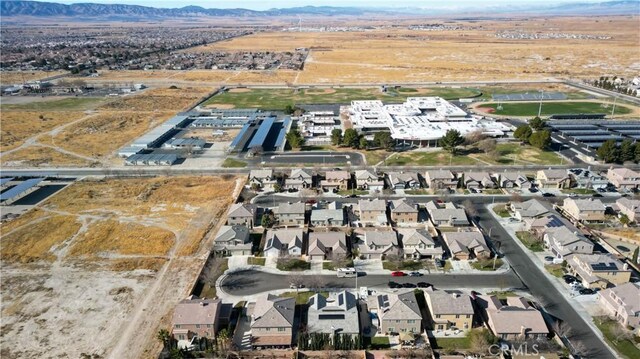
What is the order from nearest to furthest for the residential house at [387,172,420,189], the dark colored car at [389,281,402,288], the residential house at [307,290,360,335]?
the residential house at [307,290,360,335] < the dark colored car at [389,281,402,288] < the residential house at [387,172,420,189]

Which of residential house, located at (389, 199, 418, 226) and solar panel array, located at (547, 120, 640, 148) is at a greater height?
solar panel array, located at (547, 120, 640, 148)

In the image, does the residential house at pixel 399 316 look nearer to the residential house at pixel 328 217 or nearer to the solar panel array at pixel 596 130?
the residential house at pixel 328 217

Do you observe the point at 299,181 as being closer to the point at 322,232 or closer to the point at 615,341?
the point at 322,232

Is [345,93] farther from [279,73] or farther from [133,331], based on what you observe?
[133,331]

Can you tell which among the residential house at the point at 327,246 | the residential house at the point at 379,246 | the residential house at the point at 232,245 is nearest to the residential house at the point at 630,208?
the residential house at the point at 379,246

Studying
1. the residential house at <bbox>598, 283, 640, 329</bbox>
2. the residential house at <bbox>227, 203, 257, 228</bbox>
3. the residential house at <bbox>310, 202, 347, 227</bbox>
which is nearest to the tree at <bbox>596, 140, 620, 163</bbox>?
the residential house at <bbox>598, 283, 640, 329</bbox>

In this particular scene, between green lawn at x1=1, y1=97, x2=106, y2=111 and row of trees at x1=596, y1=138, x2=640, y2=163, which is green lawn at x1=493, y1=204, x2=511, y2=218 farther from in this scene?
green lawn at x1=1, y1=97, x2=106, y2=111
